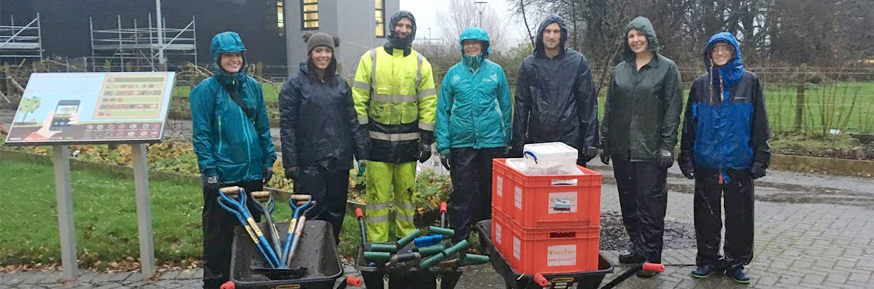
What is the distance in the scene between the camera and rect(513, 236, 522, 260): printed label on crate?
154 inches

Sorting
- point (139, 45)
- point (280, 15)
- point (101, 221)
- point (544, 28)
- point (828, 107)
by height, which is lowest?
point (101, 221)

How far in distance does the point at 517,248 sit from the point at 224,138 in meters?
2.31

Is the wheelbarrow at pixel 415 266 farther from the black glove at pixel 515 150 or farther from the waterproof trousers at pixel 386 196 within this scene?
the black glove at pixel 515 150

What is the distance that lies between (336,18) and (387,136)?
29709 mm

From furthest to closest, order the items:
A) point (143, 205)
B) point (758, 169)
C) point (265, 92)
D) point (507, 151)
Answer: point (265, 92)
point (507, 151)
point (143, 205)
point (758, 169)

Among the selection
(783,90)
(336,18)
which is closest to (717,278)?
(783,90)

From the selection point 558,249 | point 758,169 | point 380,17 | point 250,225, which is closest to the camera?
point 558,249

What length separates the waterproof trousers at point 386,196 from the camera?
19.0 ft

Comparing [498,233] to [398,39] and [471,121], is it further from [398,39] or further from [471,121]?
[398,39]

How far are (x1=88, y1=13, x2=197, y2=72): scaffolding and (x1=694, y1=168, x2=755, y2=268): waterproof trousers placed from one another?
26.9 meters

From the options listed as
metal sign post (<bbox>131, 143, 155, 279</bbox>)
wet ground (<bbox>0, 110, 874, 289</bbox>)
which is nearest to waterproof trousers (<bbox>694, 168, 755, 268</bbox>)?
wet ground (<bbox>0, 110, 874, 289</bbox>)

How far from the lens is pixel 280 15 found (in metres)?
35.1

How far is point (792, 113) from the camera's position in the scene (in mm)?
13227

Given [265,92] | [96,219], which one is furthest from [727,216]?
[265,92]
